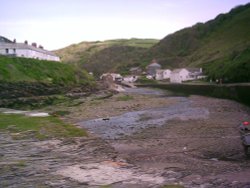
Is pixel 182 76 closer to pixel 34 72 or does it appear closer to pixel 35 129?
pixel 34 72

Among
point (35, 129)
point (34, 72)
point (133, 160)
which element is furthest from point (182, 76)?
point (133, 160)

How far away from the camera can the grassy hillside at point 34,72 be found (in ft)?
269

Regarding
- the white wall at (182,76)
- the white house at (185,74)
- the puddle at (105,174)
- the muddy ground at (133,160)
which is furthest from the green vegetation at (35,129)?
the white wall at (182,76)

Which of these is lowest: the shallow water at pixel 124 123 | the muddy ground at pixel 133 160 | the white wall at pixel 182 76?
the shallow water at pixel 124 123

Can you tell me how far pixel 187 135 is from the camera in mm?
29594

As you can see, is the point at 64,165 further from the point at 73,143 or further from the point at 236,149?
the point at 236,149

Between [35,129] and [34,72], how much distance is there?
206 feet

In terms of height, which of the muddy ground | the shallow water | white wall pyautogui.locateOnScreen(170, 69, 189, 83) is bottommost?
the shallow water

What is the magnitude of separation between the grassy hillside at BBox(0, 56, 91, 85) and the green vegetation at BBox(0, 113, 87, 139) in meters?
42.9

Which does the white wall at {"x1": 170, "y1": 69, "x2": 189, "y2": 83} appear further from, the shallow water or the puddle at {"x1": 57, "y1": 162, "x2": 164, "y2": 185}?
the puddle at {"x1": 57, "y1": 162, "x2": 164, "y2": 185}

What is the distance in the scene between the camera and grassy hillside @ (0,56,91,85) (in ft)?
269

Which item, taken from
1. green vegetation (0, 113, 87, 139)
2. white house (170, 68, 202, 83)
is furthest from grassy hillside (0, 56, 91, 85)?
white house (170, 68, 202, 83)

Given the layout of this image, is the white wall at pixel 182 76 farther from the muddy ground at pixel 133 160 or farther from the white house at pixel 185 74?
the muddy ground at pixel 133 160

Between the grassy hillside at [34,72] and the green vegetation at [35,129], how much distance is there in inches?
1689
